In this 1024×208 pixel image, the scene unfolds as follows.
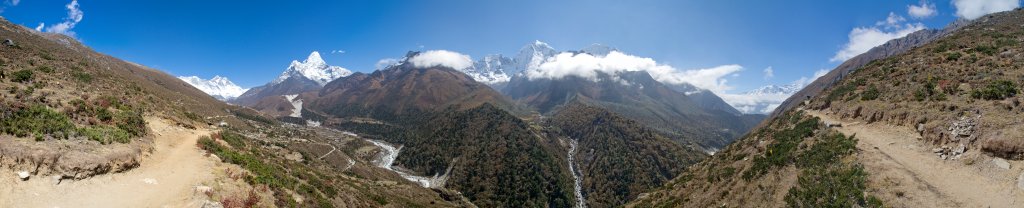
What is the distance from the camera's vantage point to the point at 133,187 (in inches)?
1034

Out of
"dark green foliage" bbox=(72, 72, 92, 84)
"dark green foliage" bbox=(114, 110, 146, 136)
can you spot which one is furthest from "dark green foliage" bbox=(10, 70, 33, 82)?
"dark green foliage" bbox=(114, 110, 146, 136)

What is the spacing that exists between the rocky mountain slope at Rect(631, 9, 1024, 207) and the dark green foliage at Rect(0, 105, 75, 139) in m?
53.9

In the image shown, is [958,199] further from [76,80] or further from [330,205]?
[76,80]

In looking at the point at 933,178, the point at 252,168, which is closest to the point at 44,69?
the point at 252,168

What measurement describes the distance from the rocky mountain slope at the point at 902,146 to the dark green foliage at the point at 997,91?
88mm

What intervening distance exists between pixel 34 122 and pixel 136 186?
9892 mm

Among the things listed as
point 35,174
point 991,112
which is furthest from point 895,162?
point 35,174

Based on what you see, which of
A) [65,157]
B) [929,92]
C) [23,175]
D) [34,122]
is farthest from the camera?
[929,92]

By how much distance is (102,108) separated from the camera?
1491 inches

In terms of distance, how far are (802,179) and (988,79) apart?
2398cm

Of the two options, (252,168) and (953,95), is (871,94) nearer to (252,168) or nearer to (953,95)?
(953,95)

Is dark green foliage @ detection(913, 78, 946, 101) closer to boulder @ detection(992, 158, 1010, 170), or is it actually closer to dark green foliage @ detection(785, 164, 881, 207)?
boulder @ detection(992, 158, 1010, 170)

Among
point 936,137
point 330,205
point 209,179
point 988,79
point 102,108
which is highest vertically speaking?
point 988,79

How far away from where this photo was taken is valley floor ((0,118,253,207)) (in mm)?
22469
